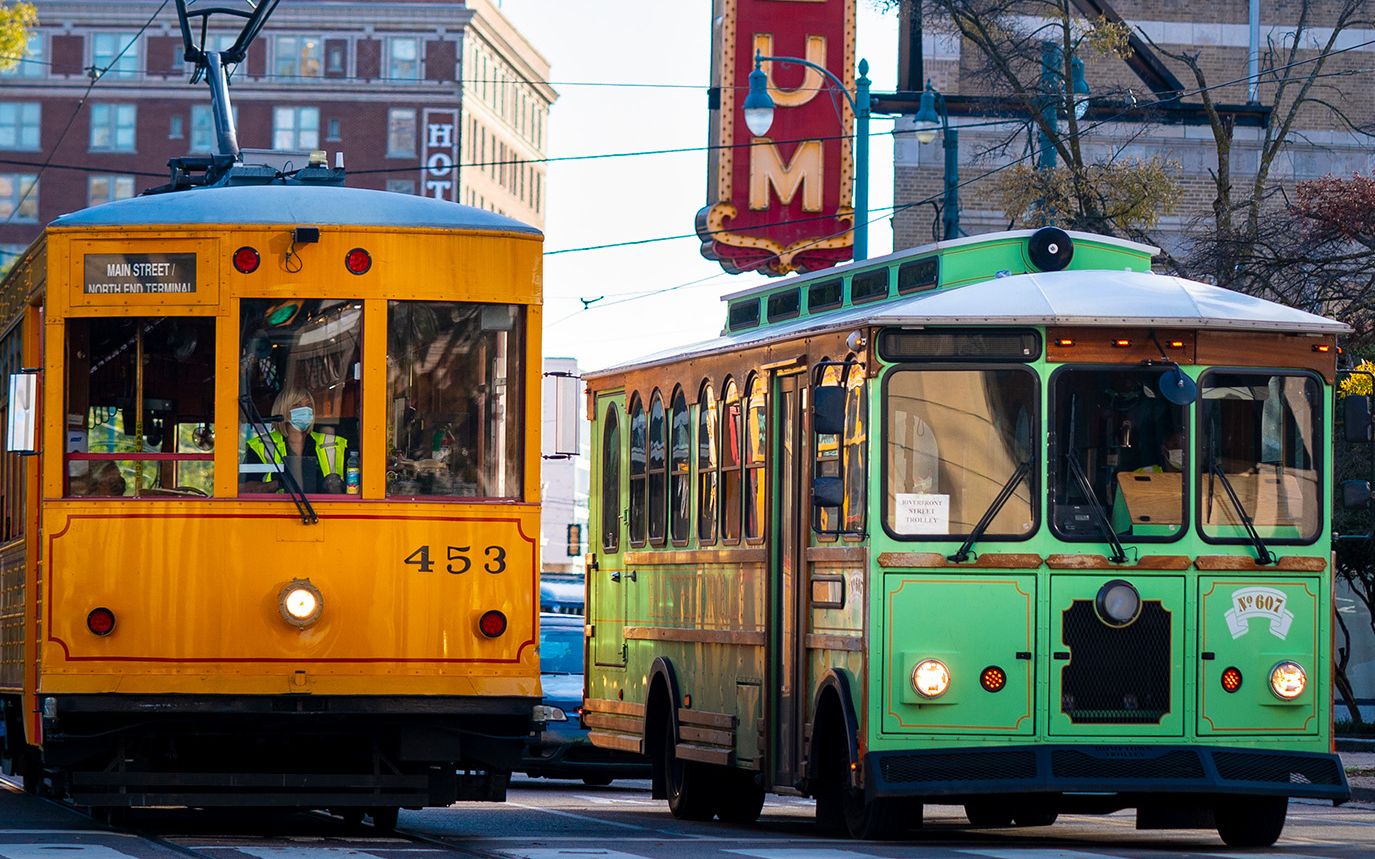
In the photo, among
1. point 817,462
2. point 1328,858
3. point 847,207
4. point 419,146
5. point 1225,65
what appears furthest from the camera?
point 419,146

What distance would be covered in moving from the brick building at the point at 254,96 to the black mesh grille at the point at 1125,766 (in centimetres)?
8975

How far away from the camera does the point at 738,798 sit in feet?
54.6

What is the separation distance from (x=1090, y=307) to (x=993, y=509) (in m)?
1.16

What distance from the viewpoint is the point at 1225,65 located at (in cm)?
3953

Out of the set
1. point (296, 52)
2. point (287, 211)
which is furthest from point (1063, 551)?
point (296, 52)

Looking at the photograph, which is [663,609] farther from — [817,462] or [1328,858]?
[1328,858]

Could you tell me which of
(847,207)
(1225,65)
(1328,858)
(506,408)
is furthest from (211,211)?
(1225,65)

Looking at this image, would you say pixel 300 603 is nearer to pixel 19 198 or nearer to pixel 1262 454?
pixel 1262 454

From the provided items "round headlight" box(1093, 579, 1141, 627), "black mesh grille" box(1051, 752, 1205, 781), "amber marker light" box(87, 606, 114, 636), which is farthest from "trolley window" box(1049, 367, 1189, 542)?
"amber marker light" box(87, 606, 114, 636)

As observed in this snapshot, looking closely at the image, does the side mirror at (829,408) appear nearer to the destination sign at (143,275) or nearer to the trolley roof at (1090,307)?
the trolley roof at (1090,307)

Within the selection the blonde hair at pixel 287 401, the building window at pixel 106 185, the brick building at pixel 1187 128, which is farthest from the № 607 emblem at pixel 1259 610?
the building window at pixel 106 185

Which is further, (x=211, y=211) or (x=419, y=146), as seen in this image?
(x=419, y=146)

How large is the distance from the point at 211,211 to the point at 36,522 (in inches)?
73.7

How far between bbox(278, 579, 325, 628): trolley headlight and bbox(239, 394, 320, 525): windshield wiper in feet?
1.05
